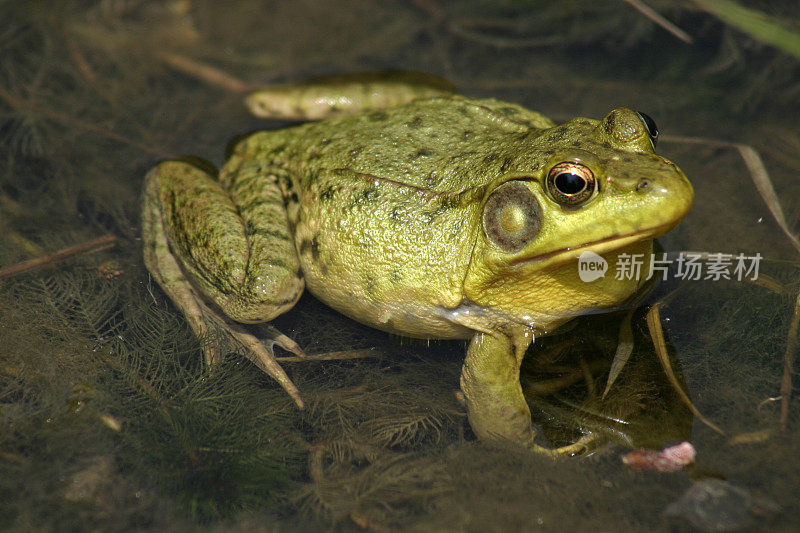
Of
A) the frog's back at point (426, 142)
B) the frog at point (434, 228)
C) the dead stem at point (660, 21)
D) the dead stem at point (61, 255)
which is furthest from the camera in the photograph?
the dead stem at point (660, 21)

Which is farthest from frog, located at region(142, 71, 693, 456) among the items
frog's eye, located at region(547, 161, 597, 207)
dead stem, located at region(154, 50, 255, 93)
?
dead stem, located at region(154, 50, 255, 93)

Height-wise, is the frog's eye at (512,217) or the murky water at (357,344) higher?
the frog's eye at (512,217)

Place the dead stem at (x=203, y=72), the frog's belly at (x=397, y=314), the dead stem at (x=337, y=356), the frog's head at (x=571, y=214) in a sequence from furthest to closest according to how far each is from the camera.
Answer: the dead stem at (x=203, y=72)
the dead stem at (x=337, y=356)
the frog's belly at (x=397, y=314)
the frog's head at (x=571, y=214)

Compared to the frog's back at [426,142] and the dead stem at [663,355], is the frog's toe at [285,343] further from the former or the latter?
the dead stem at [663,355]

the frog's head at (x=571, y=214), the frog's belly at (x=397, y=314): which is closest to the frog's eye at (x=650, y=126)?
the frog's head at (x=571, y=214)

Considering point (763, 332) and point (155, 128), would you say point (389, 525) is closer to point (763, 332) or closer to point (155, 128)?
point (763, 332)

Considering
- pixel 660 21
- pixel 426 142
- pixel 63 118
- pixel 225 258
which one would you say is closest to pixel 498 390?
pixel 426 142

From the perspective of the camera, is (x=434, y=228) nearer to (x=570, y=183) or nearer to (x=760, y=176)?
(x=570, y=183)
